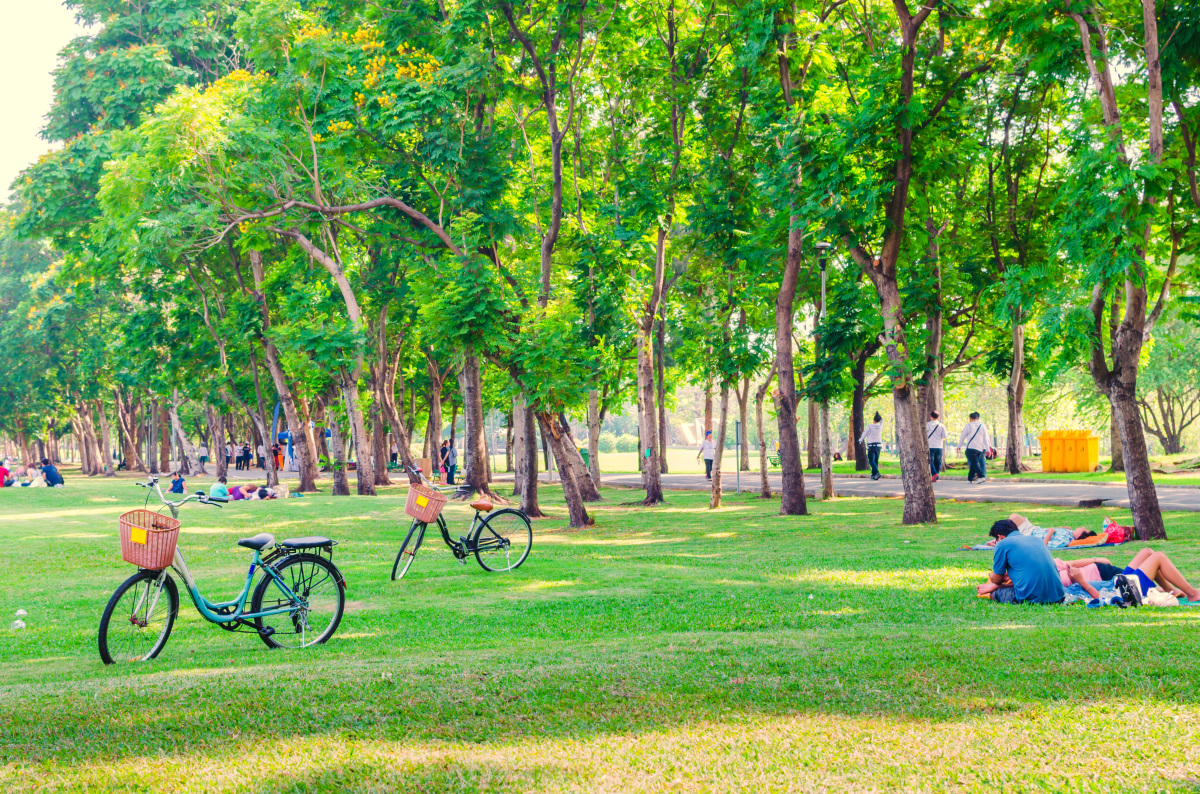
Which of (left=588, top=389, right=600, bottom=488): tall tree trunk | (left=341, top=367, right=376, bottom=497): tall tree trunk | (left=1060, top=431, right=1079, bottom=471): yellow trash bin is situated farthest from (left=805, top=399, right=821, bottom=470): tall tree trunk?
(left=341, top=367, right=376, bottom=497): tall tree trunk

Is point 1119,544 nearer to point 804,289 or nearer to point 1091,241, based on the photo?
point 1091,241

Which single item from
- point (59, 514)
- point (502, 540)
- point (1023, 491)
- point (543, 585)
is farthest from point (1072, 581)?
point (59, 514)

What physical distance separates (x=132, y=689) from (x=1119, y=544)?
12.7 meters

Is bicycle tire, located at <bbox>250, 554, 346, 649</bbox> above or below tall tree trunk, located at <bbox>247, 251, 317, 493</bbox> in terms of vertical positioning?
below

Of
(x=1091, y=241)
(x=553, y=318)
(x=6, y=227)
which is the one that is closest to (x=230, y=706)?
(x=1091, y=241)

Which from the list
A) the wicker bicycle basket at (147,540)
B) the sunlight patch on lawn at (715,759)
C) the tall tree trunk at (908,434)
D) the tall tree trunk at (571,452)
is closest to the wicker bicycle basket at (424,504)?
the wicker bicycle basket at (147,540)

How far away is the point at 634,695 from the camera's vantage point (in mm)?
5793

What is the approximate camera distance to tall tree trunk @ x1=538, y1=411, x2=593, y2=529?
19.7 metres

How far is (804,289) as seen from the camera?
94.5 feet

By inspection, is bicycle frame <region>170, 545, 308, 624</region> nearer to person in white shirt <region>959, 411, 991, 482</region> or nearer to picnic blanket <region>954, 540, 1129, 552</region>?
picnic blanket <region>954, 540, 1129, 552</region>

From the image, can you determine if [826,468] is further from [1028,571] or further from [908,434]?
[1028,571]

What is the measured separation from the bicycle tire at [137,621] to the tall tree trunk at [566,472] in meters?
12.2

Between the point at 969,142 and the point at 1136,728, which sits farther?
the point at 969,142

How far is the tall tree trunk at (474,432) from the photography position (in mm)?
25188
